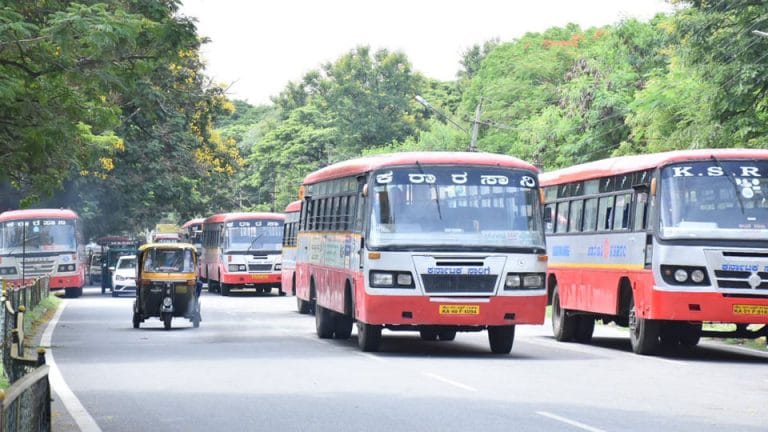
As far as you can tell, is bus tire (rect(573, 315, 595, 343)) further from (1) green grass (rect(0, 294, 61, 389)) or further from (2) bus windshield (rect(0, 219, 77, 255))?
(2) bus windshield (rect(0, 219, 77, 255))

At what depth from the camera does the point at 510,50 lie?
86562 mm

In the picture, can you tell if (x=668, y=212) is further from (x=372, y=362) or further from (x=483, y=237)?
(x=372, y=362)

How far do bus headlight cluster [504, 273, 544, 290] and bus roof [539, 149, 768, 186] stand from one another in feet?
8.07

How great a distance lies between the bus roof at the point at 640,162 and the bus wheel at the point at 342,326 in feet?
16.1

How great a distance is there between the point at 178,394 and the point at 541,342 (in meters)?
11.8

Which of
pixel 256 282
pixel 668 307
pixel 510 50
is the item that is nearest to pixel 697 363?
pixel 668 307

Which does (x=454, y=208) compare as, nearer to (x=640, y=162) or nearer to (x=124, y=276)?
(x=640, y=162)

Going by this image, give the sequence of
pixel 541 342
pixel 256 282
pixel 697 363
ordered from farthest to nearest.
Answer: pixel 256 282 < pixel 541 342 < pixel 697 363

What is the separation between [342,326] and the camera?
26.5 metres

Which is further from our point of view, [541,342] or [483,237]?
[541,342]

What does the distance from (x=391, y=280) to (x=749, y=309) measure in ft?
16.8

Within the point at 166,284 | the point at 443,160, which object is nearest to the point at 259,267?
the point at 166,284

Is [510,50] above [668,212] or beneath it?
above

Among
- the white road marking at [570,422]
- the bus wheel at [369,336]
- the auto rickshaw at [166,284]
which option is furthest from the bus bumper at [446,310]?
the auto rickshaw at [166,284]
